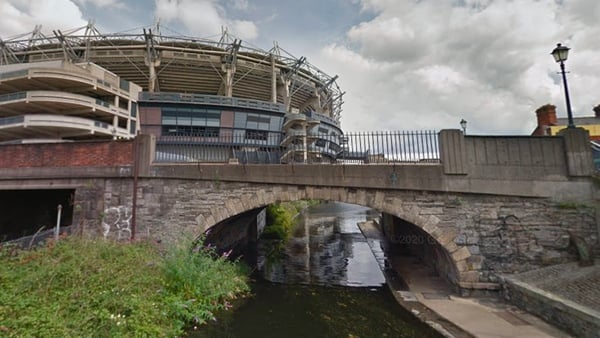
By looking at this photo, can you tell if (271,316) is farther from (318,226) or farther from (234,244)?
(318,226)

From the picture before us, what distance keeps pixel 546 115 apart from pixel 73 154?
2299 cm

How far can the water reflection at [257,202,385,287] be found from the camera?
32.4 ft

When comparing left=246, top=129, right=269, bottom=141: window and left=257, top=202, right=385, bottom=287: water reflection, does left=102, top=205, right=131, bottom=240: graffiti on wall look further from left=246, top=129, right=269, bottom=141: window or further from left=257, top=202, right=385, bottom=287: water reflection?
left=257, top=202, right=385, bottom=287: water reflection

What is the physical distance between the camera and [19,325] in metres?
4.24

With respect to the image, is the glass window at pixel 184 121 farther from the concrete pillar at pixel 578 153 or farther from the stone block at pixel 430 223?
the concrete pillar at pixel 578 153

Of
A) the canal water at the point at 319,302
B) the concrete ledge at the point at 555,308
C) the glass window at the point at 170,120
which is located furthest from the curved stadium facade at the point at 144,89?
the concrete ledge at the point at 555,308

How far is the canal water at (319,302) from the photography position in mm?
5871

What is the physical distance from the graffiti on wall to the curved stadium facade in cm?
1536

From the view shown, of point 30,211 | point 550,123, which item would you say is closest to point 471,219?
point 550,123

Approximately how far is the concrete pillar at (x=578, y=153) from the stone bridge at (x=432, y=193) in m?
0.02

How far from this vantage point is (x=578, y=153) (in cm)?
647

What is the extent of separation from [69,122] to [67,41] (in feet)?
48.6

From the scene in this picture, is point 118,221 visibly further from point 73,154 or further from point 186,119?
point 186,119

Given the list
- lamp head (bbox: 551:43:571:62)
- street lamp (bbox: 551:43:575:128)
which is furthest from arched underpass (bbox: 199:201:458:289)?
lamp head (bbox: 551:43:571:62)
